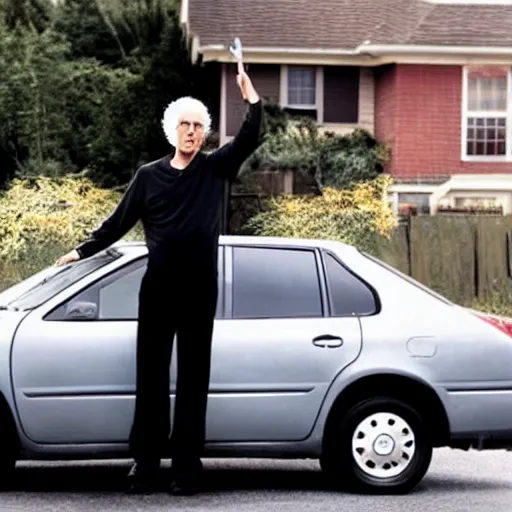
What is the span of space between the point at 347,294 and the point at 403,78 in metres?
17.7

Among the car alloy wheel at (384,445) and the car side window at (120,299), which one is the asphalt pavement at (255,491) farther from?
the car side window at (120,299)

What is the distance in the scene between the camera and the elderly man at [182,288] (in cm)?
820

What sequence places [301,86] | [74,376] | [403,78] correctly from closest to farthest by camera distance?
[74,376] < [403,78] < [301,86]

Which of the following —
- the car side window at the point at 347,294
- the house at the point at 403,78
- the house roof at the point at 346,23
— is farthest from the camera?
the house roof at the point at 346,23

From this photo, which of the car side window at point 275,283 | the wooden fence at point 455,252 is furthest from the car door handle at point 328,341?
the wooden fence at point 455,252

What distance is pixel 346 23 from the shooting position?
27844 millimetres

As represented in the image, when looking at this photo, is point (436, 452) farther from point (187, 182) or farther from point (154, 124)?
point (154, 124)

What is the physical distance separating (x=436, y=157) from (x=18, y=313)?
1834 cm

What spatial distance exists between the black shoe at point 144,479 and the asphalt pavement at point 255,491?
6cm

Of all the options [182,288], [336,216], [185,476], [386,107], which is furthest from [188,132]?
[386,107]

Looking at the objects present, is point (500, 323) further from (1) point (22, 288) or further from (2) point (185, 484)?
(1) point (22, 288)

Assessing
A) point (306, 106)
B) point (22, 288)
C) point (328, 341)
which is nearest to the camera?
point (328, 341)

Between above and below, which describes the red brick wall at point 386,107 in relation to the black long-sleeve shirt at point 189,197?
above

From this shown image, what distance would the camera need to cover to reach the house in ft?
85.0
